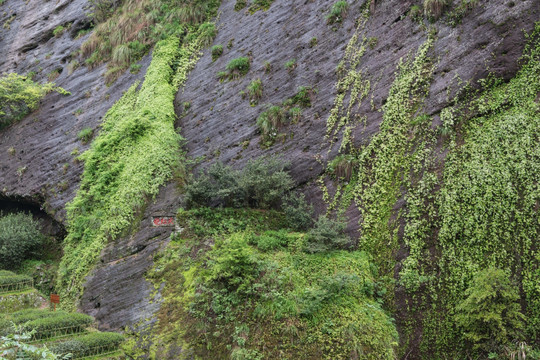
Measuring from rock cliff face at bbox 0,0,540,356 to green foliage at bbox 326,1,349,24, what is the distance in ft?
0.85

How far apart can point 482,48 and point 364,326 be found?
6.66m

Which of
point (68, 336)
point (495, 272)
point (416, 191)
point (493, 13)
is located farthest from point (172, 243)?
point (493, 13)

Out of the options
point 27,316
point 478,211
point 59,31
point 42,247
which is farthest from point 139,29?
point 478,211

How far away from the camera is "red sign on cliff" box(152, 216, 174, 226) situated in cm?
999

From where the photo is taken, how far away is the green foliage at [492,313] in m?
5.48

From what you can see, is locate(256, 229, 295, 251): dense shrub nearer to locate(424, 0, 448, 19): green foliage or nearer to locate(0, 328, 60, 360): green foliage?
locate(0, 328, 60, 360): green foliage

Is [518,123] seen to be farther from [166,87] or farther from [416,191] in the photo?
[166,87]

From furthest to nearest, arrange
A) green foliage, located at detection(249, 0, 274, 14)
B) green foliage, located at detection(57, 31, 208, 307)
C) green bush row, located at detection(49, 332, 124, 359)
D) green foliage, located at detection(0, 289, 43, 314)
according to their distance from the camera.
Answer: green foliage, located at detection(249, 0, 274, 14) < green foliage, located at detection(57, 31, 208, 307) < green foliage, located at detection(0, 289, 43, 314) < green bush row, located at detection(49, 332, 124, 359)

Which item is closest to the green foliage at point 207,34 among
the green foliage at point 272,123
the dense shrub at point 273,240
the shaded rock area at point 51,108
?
the shaded rock area at point 51,108

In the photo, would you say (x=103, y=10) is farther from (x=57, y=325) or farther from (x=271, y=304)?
(x=271, y=304)

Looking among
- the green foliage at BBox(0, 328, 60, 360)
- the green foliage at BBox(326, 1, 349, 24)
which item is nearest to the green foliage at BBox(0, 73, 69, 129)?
the green foliage at BBox(326, 1, 349, 24)

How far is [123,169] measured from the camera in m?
12.4

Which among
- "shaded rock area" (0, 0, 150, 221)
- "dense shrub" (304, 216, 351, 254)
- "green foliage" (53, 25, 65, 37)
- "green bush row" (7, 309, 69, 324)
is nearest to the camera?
"green bush row" (7, 309, 69, 324)

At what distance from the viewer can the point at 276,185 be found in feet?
31.8
